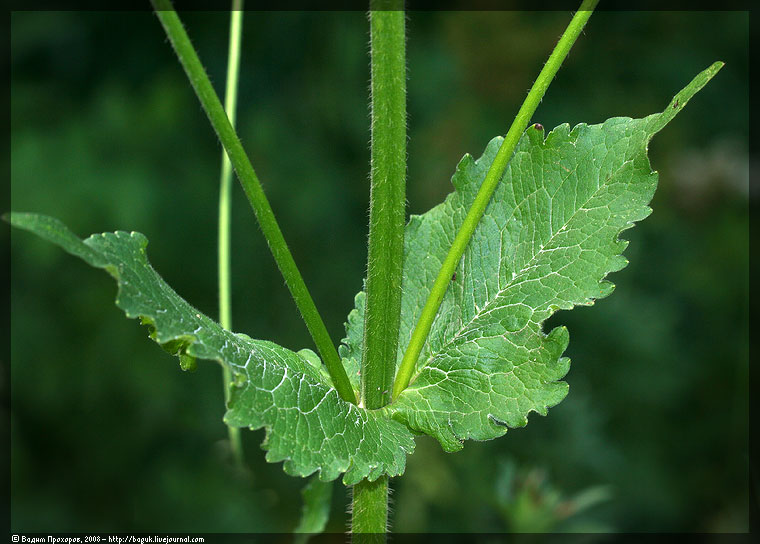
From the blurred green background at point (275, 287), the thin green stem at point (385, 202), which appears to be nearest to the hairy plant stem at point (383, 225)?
the thin green stem at point (385, 202)

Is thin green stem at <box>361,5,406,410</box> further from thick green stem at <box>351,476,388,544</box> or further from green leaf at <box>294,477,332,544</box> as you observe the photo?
green leaf at <box>294,477,332,544</box>

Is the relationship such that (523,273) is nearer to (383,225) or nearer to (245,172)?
(383,225)

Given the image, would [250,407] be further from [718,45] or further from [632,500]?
[718,45]

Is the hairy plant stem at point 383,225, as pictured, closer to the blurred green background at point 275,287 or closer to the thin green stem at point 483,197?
the thin green stem at point 483,197

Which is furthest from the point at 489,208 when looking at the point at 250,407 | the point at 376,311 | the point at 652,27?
the point at 652,27

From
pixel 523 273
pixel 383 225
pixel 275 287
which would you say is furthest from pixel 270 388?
pixel 275 287
